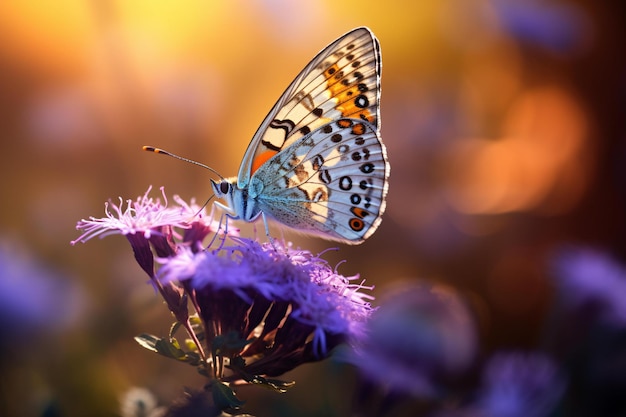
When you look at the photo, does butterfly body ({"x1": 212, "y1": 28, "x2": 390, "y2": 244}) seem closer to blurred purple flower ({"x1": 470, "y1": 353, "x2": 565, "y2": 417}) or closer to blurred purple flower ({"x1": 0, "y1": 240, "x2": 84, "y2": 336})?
blurred purple flower ({"x1": 470, "y1": 353, "x2": 565, "y2": 417})

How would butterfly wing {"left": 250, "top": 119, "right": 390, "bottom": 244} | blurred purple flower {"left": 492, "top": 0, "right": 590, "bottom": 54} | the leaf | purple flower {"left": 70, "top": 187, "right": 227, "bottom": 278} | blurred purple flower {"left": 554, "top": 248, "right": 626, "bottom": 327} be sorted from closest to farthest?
1. the leaf
2. purple flower {"left": 70, "top": 187, "right": 227, "bottom": 278}
3. butterfly wing {"left": 250, "top": 119, "right": 390, "bottom": 244}
4. blurred purple flower {"left": 554, "top": 248, "right": 626, "bottom": 327}
5. blurred purple flower {"left": 492, "top": 0, "right": 590, "bottom": 54}

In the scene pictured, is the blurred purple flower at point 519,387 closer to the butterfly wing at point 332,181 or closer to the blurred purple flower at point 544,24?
the butterfly wing at point 332,181

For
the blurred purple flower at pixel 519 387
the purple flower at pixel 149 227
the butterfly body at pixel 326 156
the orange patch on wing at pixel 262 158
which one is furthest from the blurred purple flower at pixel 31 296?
the blurred purple flower at pixel 519 387

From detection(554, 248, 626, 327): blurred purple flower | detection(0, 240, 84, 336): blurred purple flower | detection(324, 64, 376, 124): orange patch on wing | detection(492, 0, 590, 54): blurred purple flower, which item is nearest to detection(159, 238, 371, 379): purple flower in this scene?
detection(324, 64, 376, 124): orange patch on wing

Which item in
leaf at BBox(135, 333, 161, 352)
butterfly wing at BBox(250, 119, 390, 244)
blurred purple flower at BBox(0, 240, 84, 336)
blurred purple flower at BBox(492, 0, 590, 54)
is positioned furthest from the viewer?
blurred purple flower at BBox(492, 0, 590, 54)

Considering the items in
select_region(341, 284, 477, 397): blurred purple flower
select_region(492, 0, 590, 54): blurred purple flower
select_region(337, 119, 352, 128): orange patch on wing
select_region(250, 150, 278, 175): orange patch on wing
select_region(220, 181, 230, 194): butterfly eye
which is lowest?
select_region(341, 284, 477, 397): blurred purple flower

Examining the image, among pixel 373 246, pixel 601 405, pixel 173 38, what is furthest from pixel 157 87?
pixel 601 405

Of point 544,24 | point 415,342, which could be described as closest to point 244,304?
point 415,342

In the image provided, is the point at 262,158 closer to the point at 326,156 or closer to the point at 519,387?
the point at 326,156
